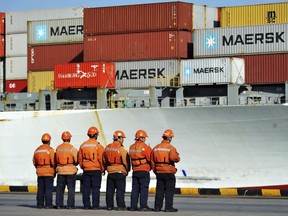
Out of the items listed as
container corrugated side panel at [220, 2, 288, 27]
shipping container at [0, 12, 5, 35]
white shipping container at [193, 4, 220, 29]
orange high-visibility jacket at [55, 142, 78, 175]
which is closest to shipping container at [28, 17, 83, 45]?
shipping container at [0, 12, 5, 35]

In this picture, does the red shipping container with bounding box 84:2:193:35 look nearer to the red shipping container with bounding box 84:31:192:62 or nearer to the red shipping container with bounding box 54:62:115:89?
the red shipping container with bounding box 84:31:192:62

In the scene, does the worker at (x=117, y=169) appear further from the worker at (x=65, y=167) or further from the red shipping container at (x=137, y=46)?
the red shipping container at (x=137, y=46)

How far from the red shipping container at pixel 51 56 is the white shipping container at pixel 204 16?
686 cm

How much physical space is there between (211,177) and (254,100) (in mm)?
4005

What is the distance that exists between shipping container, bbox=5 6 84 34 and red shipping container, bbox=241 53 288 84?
11512mm

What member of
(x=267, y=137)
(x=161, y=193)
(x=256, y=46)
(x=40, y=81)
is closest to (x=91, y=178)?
(x=161, y=193)

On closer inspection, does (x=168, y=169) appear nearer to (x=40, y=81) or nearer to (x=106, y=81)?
(x=106, y=81)

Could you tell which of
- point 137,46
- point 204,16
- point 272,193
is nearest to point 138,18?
point 137,46

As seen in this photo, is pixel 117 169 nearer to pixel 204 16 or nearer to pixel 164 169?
pixel 164 169

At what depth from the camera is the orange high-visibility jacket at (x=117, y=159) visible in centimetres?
2036

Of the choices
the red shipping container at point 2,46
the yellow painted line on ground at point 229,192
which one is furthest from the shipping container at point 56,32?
the yellow painted line on ground at point 229,192

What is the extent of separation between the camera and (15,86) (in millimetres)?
46875

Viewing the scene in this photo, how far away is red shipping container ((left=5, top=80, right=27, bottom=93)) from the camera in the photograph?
153ft

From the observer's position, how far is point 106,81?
40812 millimetres
